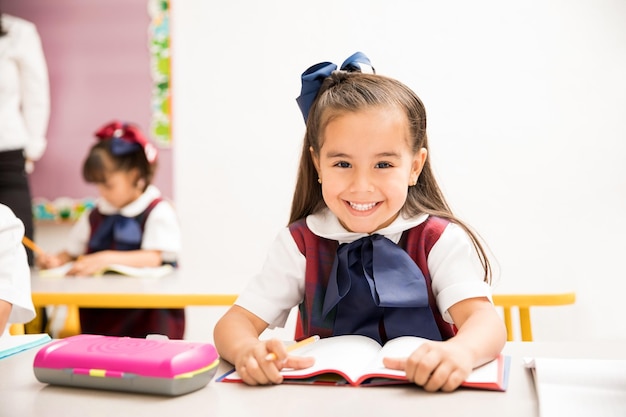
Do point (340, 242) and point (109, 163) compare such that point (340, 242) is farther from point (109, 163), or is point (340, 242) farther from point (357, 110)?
point (109, 163)

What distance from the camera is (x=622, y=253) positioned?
2.76 metres

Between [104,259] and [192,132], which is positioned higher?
[192,132]

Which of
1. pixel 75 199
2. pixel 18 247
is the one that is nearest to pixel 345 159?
pixel 18 247

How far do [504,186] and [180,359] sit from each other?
2.26 m

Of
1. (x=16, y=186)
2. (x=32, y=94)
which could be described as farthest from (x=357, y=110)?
(x=32, y=94)

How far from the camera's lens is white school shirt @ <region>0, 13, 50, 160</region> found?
3.28m

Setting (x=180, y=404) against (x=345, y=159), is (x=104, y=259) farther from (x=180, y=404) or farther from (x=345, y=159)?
(x=180, y=404)

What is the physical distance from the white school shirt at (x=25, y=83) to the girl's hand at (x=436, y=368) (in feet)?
9.38

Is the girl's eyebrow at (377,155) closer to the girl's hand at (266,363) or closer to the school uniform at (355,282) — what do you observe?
the school uniform at (355,282)

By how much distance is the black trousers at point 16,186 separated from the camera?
2.99 m

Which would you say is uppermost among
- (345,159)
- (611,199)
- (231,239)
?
(345,159)

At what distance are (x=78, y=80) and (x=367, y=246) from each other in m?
2.75

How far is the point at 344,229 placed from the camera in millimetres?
1204

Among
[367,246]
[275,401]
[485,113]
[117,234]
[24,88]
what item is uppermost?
[24,88]
